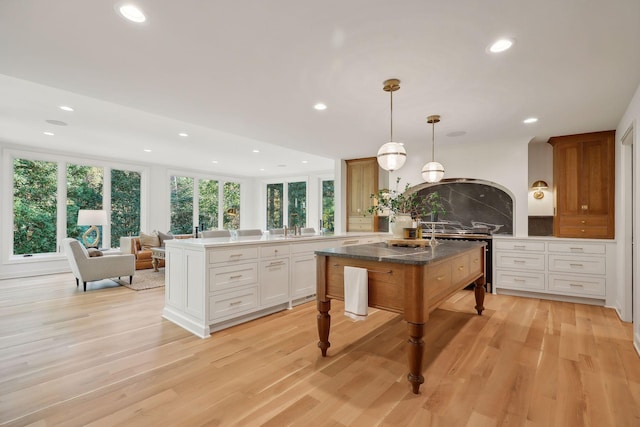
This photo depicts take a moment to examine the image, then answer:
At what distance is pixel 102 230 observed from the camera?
23.0ft

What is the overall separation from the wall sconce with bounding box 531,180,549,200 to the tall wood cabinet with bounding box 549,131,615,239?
353 millimetres

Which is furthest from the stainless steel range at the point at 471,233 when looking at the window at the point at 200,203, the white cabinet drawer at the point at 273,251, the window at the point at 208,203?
the window at the point at 208,203

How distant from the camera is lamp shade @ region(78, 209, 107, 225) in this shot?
5621 mm

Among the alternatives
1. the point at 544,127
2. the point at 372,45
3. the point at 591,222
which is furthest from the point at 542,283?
the point at 372,45

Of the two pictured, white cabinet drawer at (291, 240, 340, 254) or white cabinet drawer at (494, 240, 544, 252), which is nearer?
white cabinet drawer at (291, 240, 340, 254)

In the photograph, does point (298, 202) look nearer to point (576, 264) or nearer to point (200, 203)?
point (200, 203)

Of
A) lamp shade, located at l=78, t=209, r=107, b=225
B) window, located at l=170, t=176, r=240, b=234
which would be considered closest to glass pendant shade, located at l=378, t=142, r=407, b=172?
lamp shade, located at l=78, t=209, r=107, b=225

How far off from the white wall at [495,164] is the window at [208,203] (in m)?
6.59

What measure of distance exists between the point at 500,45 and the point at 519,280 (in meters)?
3.65

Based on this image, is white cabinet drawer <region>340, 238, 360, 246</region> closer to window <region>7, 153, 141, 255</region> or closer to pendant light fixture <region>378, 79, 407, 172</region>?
pendant light fixture <region>378, 79, 407, 172</region>

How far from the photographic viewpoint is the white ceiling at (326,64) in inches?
70.4

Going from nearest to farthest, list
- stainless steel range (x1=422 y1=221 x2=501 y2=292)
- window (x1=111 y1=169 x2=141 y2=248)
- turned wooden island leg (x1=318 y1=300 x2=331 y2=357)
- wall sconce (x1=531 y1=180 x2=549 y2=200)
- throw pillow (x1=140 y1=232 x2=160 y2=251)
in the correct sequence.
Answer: turned wooden island leg (x1=318 y1=300 x2=331 y2=357), stainless steel range (x1=422 y1=221 x2=501 y2=292), wall sconce (x1=531 y1=180 x2=549 y2=200), throw pillow (x1=140 y1=232 x2=160 y2=251), window (x1=111 y1=169 x2=141 y2=248)

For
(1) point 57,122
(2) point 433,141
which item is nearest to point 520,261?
(2) point 433,141

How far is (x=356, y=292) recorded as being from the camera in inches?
89.1
